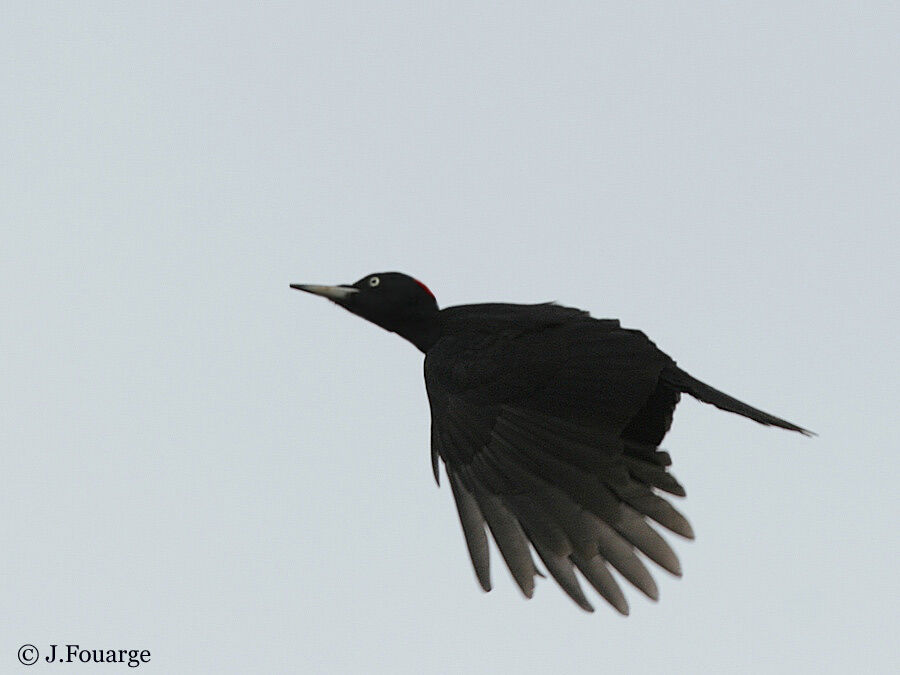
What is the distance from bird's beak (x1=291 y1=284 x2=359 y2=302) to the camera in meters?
6.60

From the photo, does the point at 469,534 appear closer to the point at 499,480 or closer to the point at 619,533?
the point at 499,480

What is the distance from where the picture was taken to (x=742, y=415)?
19.6 feet

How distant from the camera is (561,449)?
5.55m

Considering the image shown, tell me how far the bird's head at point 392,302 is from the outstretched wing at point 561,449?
0.48m

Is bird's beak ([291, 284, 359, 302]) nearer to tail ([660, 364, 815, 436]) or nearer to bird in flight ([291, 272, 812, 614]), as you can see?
bird in flight ([291, 272, 812, 614])

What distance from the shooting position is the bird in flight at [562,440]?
5.34 meters

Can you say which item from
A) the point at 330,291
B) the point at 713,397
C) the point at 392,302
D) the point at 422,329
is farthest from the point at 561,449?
the point at 330,291

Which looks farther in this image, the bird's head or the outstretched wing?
the bird's head

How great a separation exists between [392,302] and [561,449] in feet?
4.57

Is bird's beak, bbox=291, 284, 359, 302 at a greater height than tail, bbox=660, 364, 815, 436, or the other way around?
bird's beak, bbox=291, 284, 359, 302

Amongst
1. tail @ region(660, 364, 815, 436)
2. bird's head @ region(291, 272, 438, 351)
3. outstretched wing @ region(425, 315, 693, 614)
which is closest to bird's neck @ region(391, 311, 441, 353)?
bird's head @ region(291, 272, 438, 351)

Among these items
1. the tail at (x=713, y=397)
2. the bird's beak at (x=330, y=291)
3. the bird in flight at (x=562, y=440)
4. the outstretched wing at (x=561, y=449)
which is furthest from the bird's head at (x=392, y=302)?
the tail at (x=713, y=397)

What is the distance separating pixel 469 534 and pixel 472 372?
2.44 feet

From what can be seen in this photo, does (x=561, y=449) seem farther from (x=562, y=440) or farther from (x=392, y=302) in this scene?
(x=392, y=302)
